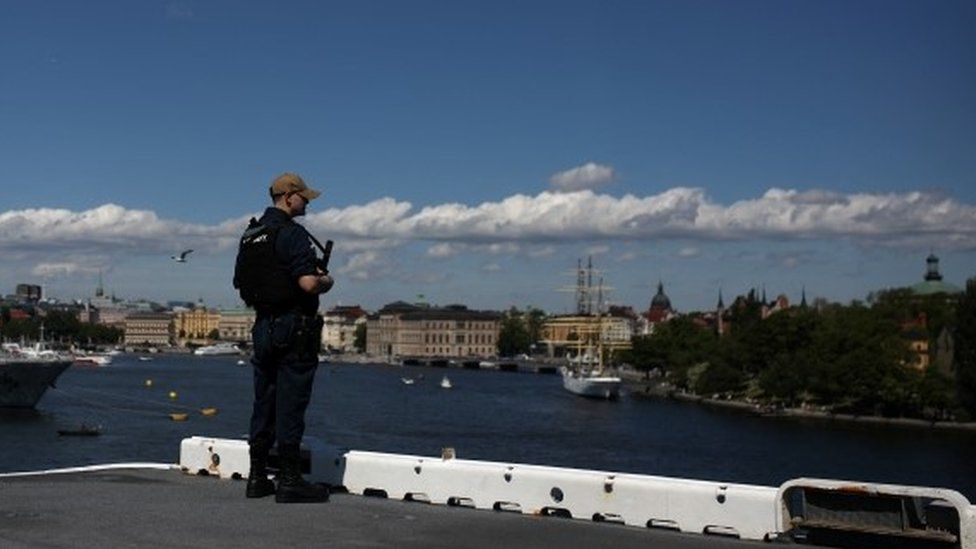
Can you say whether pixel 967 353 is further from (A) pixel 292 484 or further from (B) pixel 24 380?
(A) pixel 292 484

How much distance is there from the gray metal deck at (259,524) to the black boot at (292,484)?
0.09 m

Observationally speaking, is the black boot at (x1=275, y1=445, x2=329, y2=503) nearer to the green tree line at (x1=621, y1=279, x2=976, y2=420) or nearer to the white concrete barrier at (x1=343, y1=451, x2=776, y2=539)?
the white concrete barrier at (x1=343, y1=451, x2=776, y2=539)

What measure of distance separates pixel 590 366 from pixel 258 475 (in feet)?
525

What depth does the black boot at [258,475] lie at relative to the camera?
8352 mm

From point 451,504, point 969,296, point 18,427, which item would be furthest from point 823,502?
point 969,296

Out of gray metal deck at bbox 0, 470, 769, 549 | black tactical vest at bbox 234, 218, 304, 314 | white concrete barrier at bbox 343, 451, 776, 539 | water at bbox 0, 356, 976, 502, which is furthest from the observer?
water at bbox 0, 356, 976, 502

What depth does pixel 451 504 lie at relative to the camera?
842 cm

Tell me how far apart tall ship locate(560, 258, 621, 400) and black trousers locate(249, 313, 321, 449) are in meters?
128

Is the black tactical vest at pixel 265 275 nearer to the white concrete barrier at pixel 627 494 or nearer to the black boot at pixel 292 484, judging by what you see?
the black boot at pixel 292 484

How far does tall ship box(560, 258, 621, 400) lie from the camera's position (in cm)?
13688

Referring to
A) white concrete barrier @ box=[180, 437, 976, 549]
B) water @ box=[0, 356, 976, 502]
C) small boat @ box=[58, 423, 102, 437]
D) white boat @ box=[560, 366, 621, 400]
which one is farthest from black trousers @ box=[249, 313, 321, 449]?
white boat @ box=[560, 366, 621, 400]

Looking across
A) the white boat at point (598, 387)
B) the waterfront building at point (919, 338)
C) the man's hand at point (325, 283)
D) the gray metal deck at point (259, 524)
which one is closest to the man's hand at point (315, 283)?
the man's hand at point (325, 283)

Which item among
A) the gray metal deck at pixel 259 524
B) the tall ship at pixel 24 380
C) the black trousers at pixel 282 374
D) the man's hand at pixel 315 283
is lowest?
the tall ship at pixel 24 380

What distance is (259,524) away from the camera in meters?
7.12
